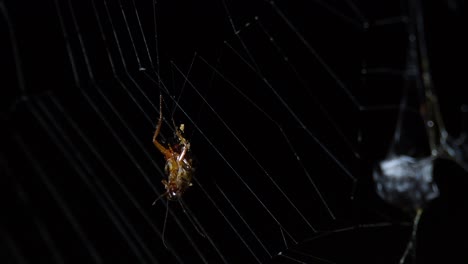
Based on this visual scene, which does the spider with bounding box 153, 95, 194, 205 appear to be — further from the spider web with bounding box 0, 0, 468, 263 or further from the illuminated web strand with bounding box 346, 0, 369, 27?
the illuminated web strand with bounding box 346, 0, 369, 27

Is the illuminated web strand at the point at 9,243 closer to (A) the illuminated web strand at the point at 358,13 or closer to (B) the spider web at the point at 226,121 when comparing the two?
(B) the spider web at the point at 226,121

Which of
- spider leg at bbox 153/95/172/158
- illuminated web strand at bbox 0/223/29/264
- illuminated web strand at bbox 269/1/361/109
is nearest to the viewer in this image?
illuminated web strand at bbox 0/223/29/264

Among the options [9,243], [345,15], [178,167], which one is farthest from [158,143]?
[345,15]

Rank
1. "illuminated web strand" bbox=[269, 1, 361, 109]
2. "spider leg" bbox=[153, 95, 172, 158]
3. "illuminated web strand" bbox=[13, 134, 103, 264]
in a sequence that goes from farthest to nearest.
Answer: "illuminated web strand" bbox=[269, 1, 361, 109] → "spider leg" bbox=[153, 95, 172, 158] → "illuminated web strand" bbox=[13, 134, 103, 264]

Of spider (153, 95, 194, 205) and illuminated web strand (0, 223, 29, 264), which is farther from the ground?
illuminated web strand (0, 223, 29, 264)

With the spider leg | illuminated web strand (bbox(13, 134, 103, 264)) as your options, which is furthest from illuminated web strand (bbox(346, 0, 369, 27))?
illuminated web strand (bbox(13, 134, 103, 264))

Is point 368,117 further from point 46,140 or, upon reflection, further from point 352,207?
point 46,140

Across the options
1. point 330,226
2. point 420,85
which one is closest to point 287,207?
point 330,226

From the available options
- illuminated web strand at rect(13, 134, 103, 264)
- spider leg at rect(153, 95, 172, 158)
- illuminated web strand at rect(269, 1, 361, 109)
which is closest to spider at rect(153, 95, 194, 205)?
spider leg at rect(153, 95, 172, 158)

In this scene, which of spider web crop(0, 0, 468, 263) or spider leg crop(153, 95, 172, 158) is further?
spider web crop(0, 0, 468, 263)
